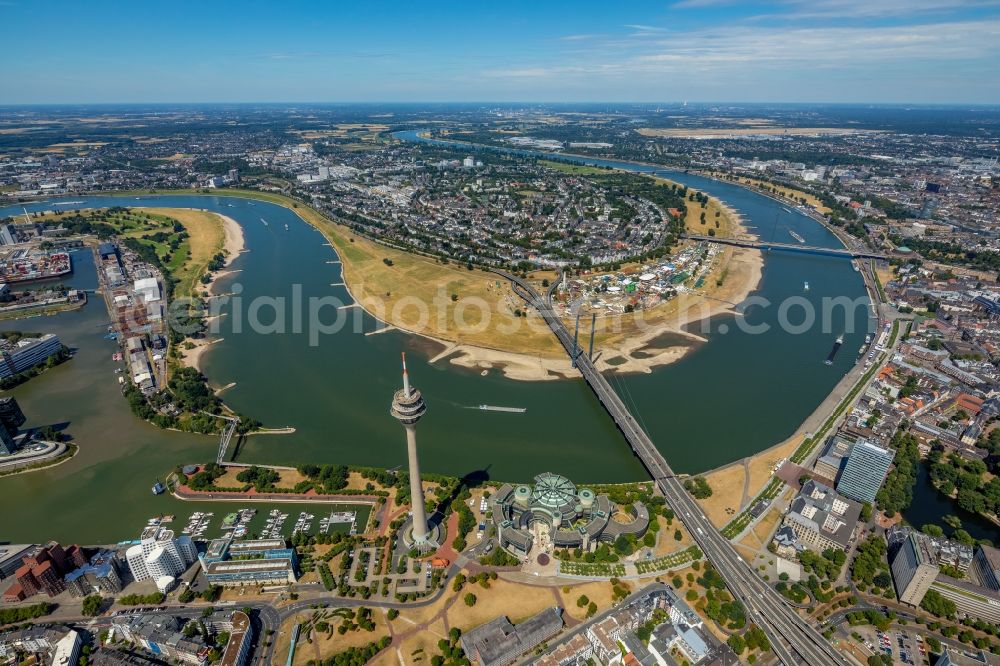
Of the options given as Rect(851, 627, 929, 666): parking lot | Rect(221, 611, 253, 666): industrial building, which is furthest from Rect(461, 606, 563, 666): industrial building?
Rect(851, 627, 929, 666): parking lot

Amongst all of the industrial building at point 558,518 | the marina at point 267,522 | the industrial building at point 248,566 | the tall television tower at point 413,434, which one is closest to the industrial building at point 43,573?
the marina at point 267,522

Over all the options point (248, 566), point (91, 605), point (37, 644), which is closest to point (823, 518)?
point (248, 566)

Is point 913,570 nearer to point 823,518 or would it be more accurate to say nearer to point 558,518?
point 823,518

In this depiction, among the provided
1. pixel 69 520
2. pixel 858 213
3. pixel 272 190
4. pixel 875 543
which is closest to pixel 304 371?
pixel 69 520

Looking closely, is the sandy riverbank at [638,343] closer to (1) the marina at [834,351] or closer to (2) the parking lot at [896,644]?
(1) the marina at [834,351]

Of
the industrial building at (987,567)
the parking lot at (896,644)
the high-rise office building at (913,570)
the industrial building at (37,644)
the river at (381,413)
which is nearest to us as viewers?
the industrial building at (37,644)

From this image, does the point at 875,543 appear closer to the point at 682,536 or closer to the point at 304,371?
the point at 682,536
